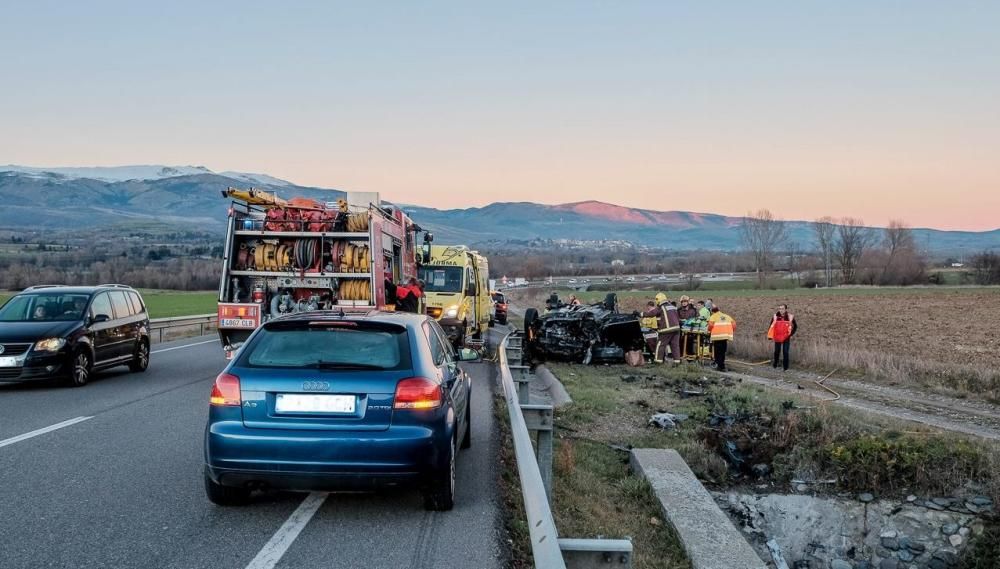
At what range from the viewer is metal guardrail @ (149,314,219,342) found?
24.4 m

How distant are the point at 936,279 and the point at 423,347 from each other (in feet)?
279

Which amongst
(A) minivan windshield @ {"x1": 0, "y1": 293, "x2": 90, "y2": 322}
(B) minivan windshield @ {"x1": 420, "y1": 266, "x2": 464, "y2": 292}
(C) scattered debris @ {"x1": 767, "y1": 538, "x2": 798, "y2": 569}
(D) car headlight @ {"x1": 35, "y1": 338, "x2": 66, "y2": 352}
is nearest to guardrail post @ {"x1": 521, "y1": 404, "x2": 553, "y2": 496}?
(C) scattered debris @ {"x1": 767, "y1": 538, "x2": 798, "y2": 569}

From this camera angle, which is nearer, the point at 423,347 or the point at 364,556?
A: the point at 364,556

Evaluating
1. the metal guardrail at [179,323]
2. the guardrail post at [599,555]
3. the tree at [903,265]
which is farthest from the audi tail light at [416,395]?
the tree at [903,265]

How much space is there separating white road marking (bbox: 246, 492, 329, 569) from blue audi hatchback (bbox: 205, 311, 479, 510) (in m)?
0.32

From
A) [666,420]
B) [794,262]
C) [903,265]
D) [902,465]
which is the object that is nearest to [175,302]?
[666,420]

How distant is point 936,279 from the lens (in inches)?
3083

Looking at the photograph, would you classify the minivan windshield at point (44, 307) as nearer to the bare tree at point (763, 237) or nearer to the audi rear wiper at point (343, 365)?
the audi rear wiper at point (343, 365)

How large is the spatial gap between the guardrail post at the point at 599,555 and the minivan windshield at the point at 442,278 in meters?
16.3

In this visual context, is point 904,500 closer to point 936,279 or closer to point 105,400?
point 105,400

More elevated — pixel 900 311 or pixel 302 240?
pixel 302 240

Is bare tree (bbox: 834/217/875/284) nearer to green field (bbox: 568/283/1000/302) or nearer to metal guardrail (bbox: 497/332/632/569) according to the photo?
green field (bbox: 568/283/1000/302)

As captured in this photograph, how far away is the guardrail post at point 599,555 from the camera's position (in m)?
3.65

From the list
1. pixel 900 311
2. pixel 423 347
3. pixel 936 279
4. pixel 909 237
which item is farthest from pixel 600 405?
pixel 909 237
